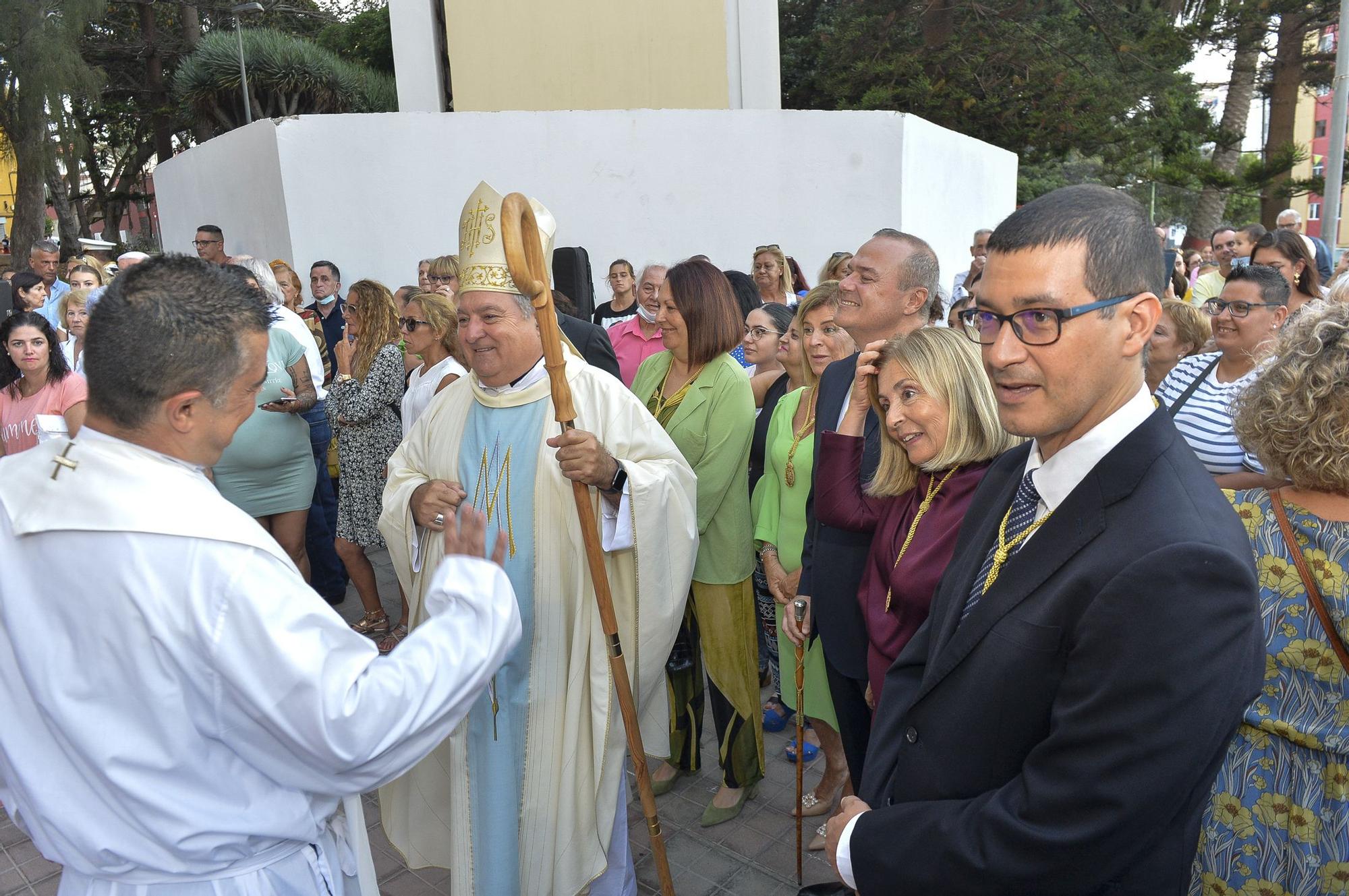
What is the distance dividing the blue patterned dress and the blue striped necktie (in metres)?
0.80

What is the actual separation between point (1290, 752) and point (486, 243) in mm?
2555

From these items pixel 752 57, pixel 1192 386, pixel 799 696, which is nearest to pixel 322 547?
pixel 799 696

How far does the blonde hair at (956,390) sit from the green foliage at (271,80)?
16.6 m

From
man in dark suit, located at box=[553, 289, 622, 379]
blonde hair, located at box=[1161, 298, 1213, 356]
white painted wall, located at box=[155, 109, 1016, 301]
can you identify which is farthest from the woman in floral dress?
white painted wall, located at box=[155, 109, 1016, 301]

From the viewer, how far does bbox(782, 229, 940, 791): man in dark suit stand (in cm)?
300

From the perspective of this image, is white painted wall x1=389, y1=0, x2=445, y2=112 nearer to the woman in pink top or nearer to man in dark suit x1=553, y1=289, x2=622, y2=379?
the woman in pink top

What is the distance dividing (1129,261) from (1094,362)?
0.52 ft

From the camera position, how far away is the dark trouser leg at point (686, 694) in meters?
3.85

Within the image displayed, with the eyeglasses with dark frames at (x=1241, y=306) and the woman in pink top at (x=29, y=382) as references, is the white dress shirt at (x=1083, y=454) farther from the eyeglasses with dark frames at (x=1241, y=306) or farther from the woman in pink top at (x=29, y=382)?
the woman in pink top at (x=29, y=382)

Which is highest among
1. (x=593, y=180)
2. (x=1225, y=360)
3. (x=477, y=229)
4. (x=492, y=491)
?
(x=593, y=180)

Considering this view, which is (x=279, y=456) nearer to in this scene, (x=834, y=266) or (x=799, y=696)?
(x=834, y=266)

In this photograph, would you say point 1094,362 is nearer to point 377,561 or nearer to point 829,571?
point 829,571

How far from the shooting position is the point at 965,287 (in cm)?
631

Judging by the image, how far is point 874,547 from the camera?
2.77 meters
